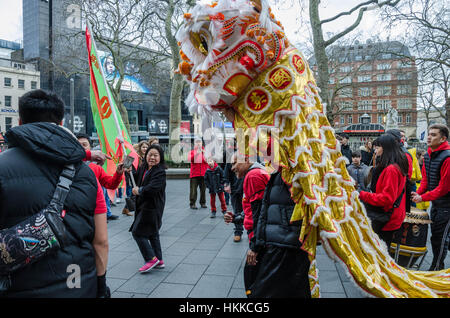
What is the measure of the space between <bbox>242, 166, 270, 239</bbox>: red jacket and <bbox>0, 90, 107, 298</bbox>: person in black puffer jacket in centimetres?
141

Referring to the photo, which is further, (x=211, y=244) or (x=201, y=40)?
(x=211, y=244)

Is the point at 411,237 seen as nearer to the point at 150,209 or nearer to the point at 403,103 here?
the point at 150,209

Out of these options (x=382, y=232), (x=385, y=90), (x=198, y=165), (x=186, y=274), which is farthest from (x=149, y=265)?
(x=385, y=90)

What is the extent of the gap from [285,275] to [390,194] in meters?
1.60

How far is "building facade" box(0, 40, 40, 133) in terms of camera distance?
1556 inches

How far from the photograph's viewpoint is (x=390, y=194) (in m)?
3.20

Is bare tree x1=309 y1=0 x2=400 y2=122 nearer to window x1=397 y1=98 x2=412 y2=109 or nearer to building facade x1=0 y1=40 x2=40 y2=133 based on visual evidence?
building facade x1=0 y1=40 x2=40 y2=133

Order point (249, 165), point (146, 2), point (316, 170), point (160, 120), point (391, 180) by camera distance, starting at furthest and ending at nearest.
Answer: point (160, 120), point (146, 2), point (391, 180), point (249, 165), point (316, 170)

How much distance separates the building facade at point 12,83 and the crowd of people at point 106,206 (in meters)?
43.9

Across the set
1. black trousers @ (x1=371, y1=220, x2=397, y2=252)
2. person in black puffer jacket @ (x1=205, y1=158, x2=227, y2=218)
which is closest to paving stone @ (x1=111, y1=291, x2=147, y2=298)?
black trousers @ (x1=371, y1=220, x2=397, y2=252)

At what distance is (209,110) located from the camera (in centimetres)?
262

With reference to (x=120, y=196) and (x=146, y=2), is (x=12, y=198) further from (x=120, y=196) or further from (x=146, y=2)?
(x=146, y=2)
